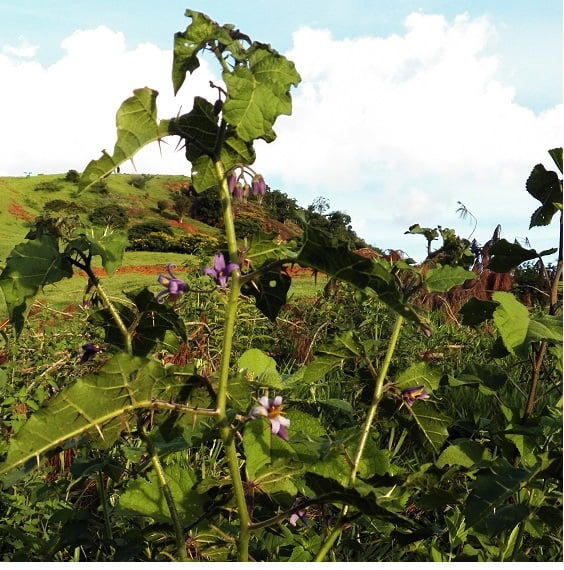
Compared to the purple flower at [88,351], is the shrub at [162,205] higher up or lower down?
higher up

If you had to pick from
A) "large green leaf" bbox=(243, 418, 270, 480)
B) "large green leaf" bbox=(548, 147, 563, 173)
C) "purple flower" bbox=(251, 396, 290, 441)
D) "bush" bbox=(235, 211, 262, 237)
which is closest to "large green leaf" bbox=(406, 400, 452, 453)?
"large green leaf" bbox=(243, 418, 270, 480)

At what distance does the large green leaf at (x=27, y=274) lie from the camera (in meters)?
1.15

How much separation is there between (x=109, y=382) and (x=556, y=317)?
1.15m

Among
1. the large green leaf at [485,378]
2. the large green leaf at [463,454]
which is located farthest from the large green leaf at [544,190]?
the large green leaf at [463,454]

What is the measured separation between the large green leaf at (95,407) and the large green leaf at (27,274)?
0.21 m

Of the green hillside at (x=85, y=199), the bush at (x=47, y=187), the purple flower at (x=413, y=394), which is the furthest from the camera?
the bush at (x=47, y=187)

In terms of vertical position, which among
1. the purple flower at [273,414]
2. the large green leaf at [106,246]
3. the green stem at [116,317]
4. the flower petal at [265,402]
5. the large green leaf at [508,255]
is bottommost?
the purple flower at [273,414]

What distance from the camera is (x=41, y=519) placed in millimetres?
2682

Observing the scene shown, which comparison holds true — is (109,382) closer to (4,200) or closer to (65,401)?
(65,401)

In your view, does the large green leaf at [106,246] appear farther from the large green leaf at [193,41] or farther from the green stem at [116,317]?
the large green leaf at [193,41]

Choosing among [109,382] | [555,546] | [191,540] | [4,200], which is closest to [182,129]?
[109,382]

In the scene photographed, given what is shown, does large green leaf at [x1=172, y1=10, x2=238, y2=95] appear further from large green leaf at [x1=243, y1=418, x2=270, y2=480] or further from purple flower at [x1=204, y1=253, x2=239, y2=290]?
large green leaf at [x1=243, y1=418, x2=270, y2=480]

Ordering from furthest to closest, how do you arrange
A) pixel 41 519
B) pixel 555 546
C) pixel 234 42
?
pixel 41 519, pixel 555 546, pixel 234 42

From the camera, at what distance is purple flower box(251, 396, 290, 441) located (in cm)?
121
